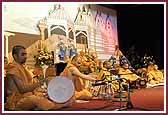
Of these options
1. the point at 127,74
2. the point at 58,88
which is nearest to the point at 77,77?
the point at 58,88

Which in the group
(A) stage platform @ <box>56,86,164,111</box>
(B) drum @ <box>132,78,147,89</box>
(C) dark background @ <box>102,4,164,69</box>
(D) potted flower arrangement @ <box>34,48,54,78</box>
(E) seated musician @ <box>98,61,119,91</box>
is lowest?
(A) stage platform @ <box>56,86,164,111</box>

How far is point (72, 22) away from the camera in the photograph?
2840mm

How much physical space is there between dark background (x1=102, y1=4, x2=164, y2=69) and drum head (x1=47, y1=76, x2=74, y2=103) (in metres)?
0.35

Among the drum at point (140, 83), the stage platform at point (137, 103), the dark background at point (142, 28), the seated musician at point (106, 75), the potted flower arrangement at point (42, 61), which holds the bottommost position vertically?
the stage platform at point (137, 103)

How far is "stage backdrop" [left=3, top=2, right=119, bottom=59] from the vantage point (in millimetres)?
2814

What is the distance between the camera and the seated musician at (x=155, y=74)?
2809mm

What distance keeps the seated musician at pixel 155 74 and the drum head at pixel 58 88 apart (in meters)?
0.44

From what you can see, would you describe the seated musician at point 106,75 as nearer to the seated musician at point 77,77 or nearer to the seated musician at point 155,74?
the seated musician at point 77,77

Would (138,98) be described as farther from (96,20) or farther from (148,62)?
(96,20)

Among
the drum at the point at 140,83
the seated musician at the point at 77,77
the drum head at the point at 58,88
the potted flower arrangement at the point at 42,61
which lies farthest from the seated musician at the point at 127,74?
the potted flower arrangement at the point at 42,61

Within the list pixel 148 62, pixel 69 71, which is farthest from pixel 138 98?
pixel 69 71

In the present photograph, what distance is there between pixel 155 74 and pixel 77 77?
428mm

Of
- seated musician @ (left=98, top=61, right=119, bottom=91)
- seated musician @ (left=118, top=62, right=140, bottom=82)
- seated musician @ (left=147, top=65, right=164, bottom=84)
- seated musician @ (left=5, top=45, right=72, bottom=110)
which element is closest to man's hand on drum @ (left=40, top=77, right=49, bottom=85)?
seated musician @ (left=5, top=45, right=72, bottom=110)

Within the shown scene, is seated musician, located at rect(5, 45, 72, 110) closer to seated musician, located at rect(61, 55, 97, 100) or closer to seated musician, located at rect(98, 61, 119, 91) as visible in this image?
seated musician, located at rect(61, 55, 97, 100)
